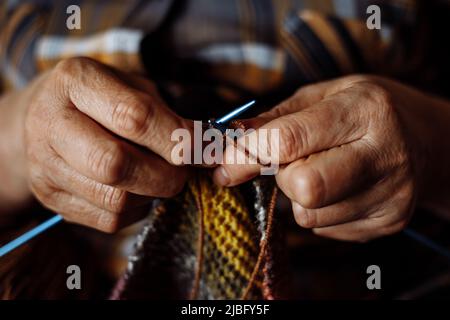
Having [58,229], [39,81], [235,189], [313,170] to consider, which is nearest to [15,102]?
[39,81]

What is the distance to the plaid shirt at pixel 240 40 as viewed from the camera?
92cm

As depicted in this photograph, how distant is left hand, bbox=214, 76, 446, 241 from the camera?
580mm

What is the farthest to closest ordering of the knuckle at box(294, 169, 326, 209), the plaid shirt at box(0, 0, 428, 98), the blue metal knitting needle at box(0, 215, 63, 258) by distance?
the plaid shirt at box(0, 0, 428, 98) → the blue metal knitting needle at box(0, 215, 63, 258) → the knuckle at box(294, 169, 326, 209)

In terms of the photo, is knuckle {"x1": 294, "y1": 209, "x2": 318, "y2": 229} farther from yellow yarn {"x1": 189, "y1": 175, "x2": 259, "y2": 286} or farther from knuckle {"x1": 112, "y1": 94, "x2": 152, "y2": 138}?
knuckle {"x1": 112, "y1": 94, "x2": 152, "y2": 138}

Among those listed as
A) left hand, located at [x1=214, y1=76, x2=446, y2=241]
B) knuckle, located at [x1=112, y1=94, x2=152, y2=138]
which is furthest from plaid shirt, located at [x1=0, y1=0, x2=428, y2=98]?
knuckle, located at [x1=112, y1=94, x2=152, y2=138]

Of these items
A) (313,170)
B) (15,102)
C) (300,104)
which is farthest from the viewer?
(15,102)

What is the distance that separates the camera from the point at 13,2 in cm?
106

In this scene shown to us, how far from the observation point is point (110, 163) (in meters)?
0.58

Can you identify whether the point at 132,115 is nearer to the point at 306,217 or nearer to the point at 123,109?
the point at 123,109

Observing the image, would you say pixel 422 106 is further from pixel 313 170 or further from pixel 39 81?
pixel 39 81

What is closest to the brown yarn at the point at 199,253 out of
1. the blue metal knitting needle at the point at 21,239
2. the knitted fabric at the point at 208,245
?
the knitted fabric at the point at 208,245

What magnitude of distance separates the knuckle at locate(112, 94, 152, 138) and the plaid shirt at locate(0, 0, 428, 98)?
34 cm

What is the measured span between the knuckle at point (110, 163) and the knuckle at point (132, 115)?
27mm

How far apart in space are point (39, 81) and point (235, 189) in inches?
16.6
